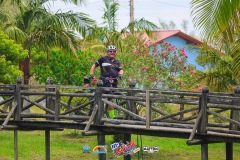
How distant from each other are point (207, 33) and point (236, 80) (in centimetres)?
1108

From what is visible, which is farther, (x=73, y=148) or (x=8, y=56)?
(x=73, y=148)

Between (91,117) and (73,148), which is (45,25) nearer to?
(73,148)

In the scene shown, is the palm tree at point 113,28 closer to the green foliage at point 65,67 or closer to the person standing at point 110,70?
the green foliage at point 65,67

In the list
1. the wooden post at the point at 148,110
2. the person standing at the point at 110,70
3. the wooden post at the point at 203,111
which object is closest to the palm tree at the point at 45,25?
the person standing at the point at 110,70

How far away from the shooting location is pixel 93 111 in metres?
14.7

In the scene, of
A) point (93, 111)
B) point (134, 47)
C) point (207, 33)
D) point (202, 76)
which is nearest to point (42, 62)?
point (134, 47)

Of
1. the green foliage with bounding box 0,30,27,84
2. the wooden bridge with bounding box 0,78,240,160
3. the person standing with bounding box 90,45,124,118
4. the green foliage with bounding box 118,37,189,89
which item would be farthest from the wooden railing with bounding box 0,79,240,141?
the green foliage with bounding box 118,37,189,89

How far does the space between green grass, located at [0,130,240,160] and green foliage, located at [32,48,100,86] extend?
2.08m

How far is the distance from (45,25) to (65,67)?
407cm

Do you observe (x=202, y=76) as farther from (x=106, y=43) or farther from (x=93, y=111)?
(x=93, y=111)

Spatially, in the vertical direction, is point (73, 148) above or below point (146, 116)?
below

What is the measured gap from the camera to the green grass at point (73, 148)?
79.9 ft

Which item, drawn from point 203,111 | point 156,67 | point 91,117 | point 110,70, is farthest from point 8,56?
point 203,111

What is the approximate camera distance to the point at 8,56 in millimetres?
22422
